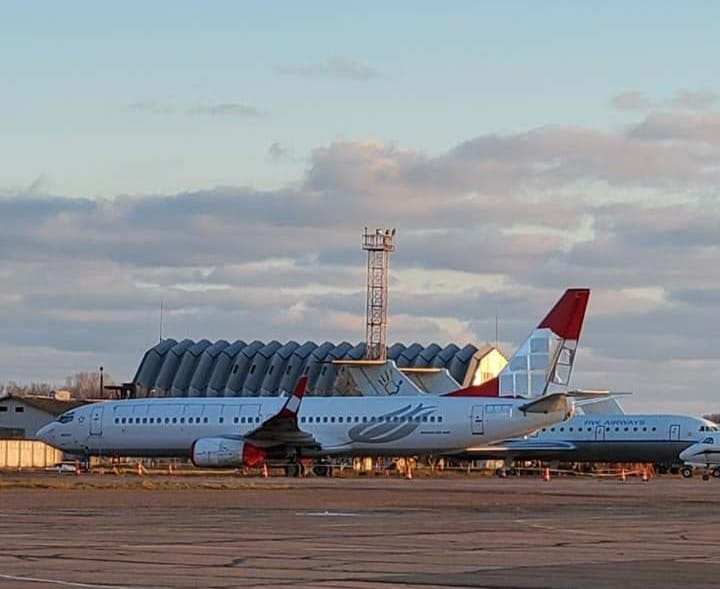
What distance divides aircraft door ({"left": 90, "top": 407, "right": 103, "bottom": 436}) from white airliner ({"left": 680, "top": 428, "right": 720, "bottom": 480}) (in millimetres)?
28088

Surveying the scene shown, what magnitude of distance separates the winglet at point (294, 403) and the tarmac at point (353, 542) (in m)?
23.1

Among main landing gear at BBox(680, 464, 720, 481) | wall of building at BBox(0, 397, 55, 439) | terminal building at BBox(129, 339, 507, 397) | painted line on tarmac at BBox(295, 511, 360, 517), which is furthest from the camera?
terminal building at BBox(129, 339, 507, 397)

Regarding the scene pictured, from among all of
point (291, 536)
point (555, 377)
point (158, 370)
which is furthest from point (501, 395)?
point (158, 370)

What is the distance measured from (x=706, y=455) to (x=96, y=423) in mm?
28867

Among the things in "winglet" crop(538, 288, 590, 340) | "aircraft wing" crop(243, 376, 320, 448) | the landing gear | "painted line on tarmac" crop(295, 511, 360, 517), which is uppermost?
"winglet" crop(538, 288, 590, 340)

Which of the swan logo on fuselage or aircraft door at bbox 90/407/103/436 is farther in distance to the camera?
aircraft door at bbox 90/407/103/436

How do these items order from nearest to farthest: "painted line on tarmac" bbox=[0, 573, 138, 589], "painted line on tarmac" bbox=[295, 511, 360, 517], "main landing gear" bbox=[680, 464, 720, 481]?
1. "painted line on tarmac" bbox=[0, 573, 138, 589]
2. "painted line on tarmac" bbox=[295, 511, 360, 517]
3. "main landing gear" bbox=[680, 464, 720, 481]

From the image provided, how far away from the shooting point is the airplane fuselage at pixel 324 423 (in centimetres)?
6519

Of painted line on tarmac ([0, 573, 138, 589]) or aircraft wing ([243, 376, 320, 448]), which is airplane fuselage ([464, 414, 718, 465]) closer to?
aircraft wing ([243, 376, 320, 448])

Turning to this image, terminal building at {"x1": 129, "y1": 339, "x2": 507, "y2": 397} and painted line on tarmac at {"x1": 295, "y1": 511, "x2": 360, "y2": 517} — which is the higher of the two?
terminal building at {"x1": 129, "y1": 339, "x2": 507, "y2": 397}

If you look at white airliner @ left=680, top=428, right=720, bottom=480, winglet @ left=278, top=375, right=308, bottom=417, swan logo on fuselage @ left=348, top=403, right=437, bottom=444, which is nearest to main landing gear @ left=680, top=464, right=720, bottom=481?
white airliner @ left=680, top=428, right=720, bottom=480

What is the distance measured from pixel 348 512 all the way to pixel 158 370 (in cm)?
10745

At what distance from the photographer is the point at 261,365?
136 meters

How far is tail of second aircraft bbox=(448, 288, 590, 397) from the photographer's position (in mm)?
65062
